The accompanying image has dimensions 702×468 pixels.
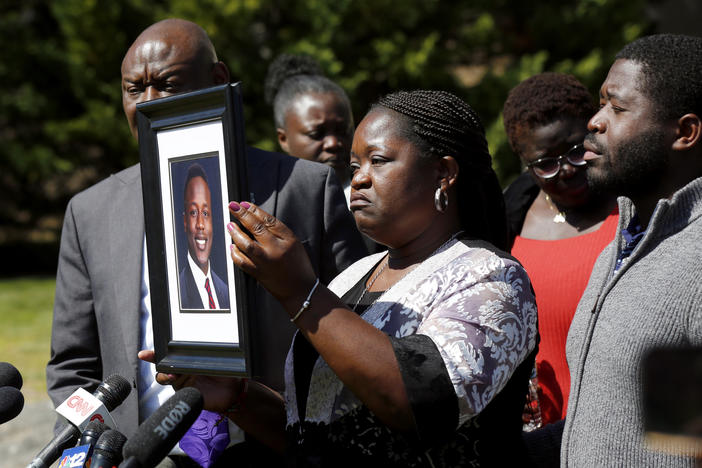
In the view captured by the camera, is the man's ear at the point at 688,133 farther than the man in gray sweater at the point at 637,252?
Yes

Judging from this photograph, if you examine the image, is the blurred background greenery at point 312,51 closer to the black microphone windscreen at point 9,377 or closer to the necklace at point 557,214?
the necklace at point 557,214

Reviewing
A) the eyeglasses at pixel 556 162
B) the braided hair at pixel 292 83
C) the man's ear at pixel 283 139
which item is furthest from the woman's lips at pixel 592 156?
the man's ear at pixel 283 139

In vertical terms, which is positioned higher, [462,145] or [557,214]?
[462,145]

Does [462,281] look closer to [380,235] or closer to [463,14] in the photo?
[380,235]

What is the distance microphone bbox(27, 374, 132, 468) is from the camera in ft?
5.99

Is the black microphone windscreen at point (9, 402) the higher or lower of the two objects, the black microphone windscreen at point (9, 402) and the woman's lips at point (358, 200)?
the lower

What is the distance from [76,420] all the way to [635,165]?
173 centimetres

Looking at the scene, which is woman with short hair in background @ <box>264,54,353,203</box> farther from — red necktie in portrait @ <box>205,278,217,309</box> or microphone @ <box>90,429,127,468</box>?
microphone @ <box>90,429,127,468</box>

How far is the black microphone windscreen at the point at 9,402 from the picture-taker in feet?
6.38

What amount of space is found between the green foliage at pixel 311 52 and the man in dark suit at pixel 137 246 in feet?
35.1

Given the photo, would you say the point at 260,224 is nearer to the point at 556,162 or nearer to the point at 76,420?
the point at 76,420

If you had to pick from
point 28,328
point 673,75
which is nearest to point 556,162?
point 673,75

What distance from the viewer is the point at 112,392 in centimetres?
204

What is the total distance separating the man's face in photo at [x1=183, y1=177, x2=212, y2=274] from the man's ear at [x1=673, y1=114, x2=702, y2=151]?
1371 millimetres
